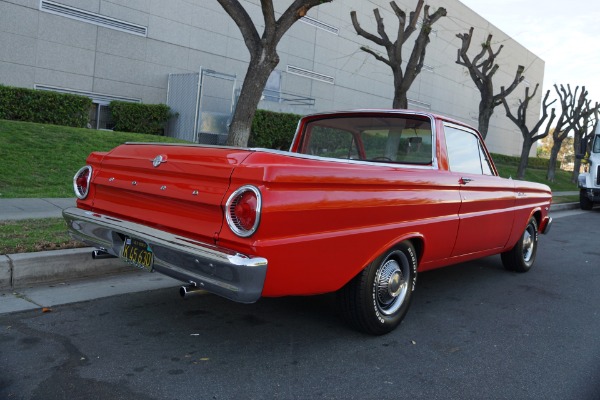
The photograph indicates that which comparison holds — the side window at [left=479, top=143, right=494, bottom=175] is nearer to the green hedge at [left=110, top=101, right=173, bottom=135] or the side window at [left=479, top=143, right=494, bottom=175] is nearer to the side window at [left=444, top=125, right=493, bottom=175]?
the side window at [left=444, top=125, right=493, bottom=175]

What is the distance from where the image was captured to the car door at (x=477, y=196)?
4730 millimetres

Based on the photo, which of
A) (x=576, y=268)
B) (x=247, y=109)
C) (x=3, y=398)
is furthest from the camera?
(x=247, y=109)

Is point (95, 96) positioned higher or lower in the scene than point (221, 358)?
higher

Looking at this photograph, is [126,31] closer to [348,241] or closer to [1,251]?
[1,251]

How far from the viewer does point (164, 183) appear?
11.2 ft

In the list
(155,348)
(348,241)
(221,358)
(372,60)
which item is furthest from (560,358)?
(372,60)

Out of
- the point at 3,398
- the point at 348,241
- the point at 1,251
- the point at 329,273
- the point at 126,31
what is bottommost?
the point at 3,398

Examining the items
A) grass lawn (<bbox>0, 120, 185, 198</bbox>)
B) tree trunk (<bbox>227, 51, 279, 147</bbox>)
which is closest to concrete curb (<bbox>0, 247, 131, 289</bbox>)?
grass lawn (<bbox>0, 120, 185, 198</bbox>)

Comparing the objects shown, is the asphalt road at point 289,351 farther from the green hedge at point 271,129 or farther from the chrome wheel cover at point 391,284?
the green hedge at point 271,129

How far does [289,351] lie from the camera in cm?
350

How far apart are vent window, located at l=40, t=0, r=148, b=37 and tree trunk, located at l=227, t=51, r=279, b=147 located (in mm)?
10185

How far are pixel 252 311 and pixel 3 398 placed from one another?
196 cm

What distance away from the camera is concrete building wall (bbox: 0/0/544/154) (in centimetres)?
1573

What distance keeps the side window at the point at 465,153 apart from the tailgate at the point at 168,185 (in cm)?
239
